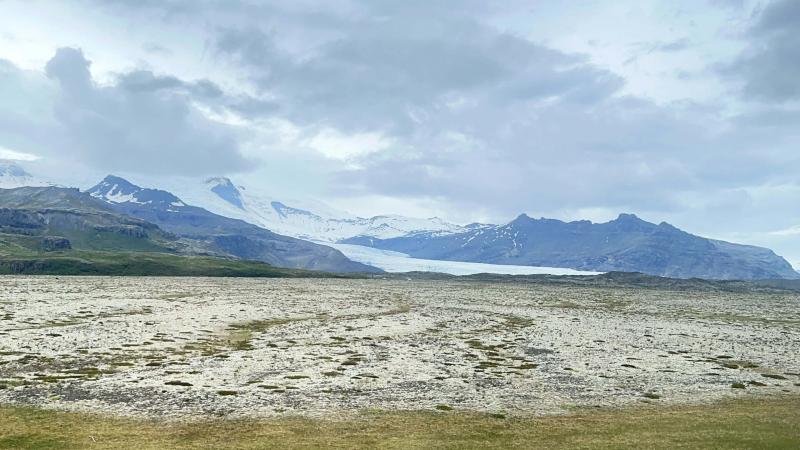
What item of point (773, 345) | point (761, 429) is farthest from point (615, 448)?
point (773, 345)

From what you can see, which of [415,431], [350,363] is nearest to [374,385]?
[350,363]

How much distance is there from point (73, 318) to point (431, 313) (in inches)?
1659

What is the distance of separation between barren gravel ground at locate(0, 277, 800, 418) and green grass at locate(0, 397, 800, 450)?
1.59m

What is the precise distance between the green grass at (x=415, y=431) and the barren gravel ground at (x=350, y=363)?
1.59m

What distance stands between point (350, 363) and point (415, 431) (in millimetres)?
14881

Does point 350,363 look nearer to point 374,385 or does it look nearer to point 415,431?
point 374,385

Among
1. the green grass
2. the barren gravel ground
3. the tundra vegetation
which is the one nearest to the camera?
the green grass

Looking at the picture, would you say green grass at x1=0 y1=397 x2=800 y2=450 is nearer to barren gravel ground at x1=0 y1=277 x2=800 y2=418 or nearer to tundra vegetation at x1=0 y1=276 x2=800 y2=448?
tundra vegetation at x1=0 y1=276 x2=800 y2=448

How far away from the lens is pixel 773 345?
53.5 meters

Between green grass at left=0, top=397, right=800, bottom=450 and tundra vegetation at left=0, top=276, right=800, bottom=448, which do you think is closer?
green grass at left=0, top=397, right=800, bottom=450

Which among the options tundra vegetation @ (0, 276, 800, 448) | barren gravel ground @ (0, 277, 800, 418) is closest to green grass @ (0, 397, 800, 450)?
tundra vegetation @ (0, 276, 800, 448)

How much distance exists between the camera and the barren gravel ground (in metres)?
27.5

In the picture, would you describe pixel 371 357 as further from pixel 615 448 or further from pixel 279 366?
pixel 615 448

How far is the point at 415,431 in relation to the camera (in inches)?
907
